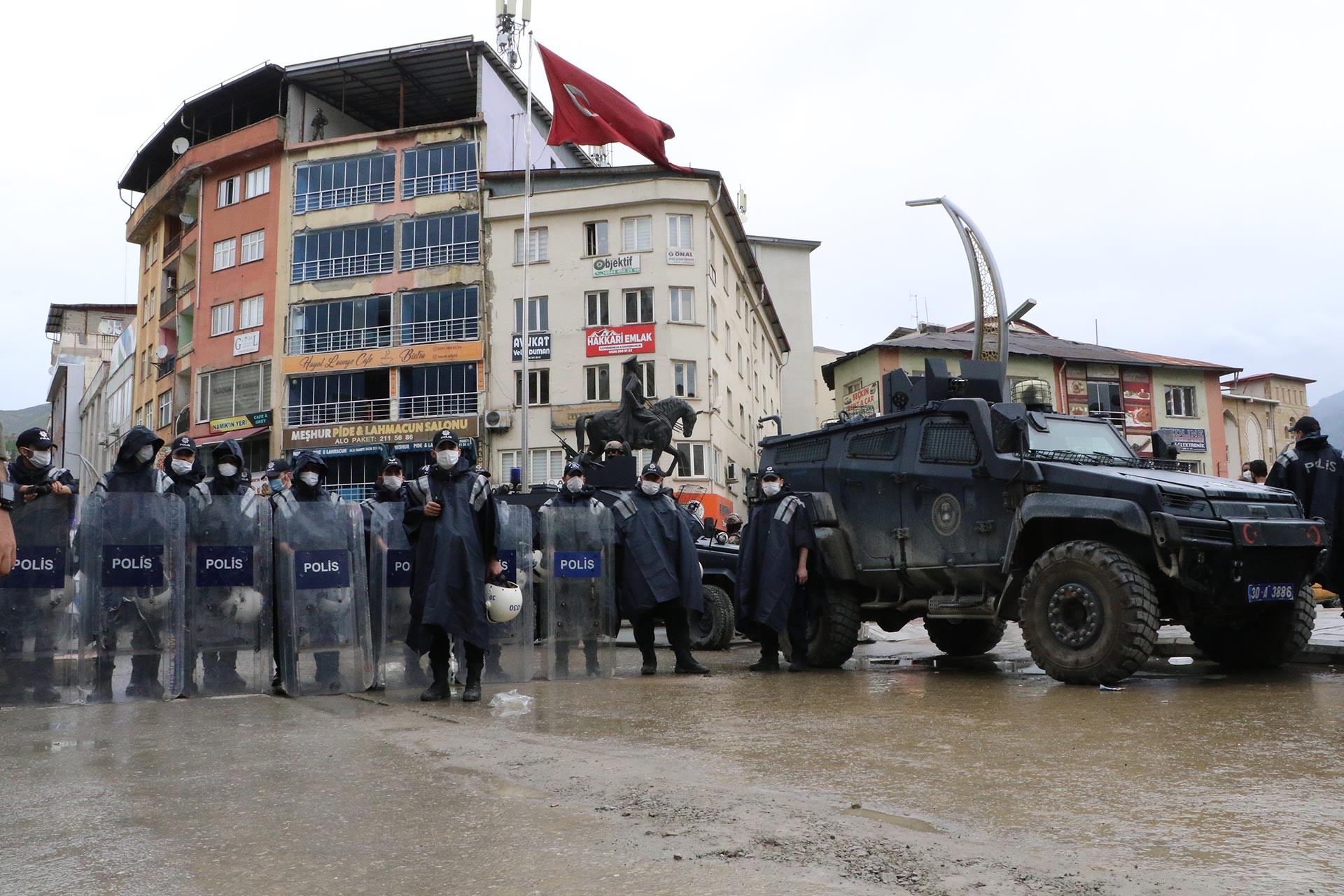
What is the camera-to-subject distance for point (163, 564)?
25.6 ft

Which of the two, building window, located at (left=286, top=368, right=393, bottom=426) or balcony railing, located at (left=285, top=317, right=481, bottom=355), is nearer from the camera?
balcony railing, located at (left=285, top=317, right=481, bottom=355)

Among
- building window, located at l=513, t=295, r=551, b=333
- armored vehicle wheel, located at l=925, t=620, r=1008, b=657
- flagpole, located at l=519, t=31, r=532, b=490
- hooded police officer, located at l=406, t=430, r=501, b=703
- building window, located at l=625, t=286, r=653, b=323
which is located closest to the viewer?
hooded police officer, located at l=406, t=430, r=501, b=703

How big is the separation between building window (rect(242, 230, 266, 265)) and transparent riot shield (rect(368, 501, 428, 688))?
37896 millimetres

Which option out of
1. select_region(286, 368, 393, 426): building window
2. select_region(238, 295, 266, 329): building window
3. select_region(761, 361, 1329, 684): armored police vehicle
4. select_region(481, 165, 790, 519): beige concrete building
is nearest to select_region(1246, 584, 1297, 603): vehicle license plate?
select_region(761, 361, 1329, 684): armored police vehicle

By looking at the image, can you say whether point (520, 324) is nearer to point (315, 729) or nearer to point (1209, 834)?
point (315, 729)

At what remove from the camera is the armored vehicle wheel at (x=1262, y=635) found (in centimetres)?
839

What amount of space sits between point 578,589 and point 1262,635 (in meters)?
5.32

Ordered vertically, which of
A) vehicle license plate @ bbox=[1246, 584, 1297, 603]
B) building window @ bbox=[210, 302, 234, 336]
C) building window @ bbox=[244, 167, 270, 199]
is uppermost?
building window @ bbox=[244, 167, 270, 199]

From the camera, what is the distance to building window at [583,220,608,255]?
131 feet

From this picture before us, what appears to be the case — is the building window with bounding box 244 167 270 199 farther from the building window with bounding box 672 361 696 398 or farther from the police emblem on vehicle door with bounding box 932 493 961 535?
the police emblem on vehicle door with bounding box 932 493 961 535

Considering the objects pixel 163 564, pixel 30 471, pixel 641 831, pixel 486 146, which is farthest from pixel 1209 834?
pixel 486 146

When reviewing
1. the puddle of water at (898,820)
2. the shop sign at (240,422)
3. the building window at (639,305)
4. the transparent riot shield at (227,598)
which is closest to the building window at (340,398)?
the shop sign at (240,422)

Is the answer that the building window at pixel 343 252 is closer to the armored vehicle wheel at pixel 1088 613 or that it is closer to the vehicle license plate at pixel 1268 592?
the armored vehicle wheel at pixel 1088 613

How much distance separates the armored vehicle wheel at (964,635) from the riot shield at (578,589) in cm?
331
